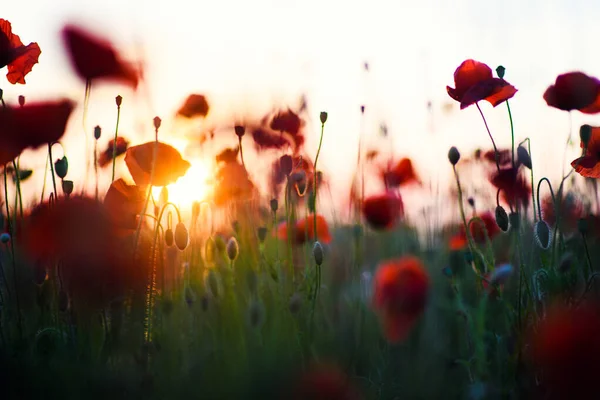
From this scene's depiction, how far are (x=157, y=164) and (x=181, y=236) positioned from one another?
0.83ft

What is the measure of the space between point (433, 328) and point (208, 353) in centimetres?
91

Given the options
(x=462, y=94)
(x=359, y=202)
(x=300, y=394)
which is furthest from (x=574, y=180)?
(x=300, y=394)

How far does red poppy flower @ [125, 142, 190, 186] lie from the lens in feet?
6.29

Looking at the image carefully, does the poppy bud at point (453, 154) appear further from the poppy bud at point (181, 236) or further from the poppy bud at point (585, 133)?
the poppy bud at point (181, 236)

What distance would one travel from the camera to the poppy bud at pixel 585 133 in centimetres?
196

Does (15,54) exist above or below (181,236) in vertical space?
above

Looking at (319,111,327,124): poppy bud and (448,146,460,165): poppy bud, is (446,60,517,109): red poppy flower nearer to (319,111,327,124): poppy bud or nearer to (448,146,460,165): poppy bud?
(448,146,460,165): poppy bud

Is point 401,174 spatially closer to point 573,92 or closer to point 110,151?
point 573,92

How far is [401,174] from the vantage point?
115 inches

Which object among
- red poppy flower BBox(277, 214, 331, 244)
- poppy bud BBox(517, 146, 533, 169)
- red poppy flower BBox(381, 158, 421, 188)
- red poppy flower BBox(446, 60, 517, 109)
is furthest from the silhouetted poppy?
poppy bud BBox(517, 146, 533, 169)

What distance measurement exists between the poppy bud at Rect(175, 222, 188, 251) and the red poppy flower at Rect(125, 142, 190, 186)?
15 cm

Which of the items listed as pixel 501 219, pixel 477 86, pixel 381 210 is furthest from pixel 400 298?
pixel 477 86

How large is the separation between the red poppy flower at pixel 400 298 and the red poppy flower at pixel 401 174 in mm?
847

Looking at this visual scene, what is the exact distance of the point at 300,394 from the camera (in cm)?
136
